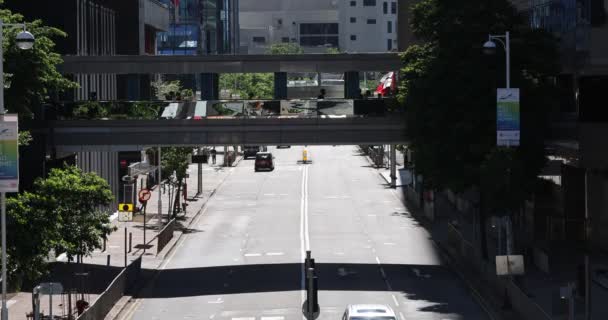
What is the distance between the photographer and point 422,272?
5122 centimetres

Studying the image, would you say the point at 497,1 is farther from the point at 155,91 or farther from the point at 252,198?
the point at 155,91

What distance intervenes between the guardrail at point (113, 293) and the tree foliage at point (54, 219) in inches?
67.7

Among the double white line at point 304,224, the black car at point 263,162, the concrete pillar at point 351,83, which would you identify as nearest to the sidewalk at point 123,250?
the double white line at point 304,224

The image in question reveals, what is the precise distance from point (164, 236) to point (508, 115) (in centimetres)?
2238

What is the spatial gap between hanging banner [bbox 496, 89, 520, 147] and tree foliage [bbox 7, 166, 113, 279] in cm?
1345

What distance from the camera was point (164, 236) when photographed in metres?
60.1

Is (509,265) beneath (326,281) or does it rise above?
above

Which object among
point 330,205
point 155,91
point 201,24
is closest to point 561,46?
point 330,205

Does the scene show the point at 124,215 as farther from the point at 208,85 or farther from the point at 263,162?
the point at 263,162

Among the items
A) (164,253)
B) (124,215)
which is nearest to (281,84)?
(164,253)

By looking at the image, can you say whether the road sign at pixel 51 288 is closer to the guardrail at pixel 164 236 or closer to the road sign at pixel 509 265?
the road sign at pixel 509 265

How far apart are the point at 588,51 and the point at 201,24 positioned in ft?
474

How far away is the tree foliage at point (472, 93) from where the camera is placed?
5078 cm

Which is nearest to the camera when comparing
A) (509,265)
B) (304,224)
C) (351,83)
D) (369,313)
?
(369,313)
